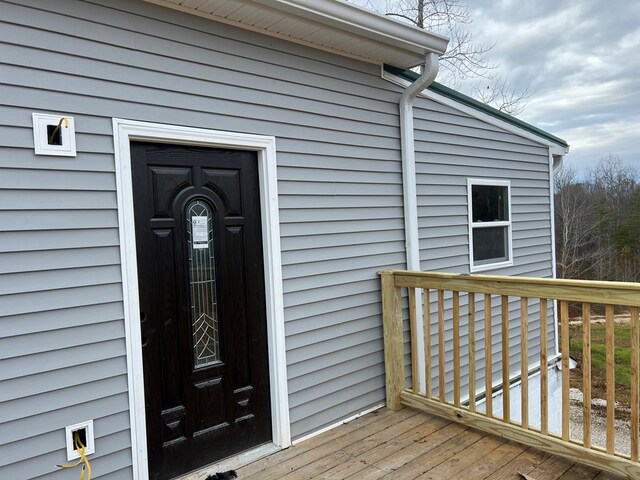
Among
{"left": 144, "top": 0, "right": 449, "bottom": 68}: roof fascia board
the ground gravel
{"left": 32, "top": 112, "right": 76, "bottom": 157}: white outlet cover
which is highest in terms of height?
{"left": 144, "top": 0, "right": 449, "bottom": 68}: roof fascia board

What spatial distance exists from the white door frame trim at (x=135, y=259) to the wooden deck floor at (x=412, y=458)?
269 mm

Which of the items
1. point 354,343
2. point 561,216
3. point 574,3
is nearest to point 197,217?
point 354,343

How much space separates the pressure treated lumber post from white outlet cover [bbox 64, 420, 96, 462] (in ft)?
6.65

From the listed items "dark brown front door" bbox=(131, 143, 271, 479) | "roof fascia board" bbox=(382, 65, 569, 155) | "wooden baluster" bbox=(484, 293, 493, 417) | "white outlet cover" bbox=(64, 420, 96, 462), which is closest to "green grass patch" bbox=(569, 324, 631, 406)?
"roof fascia board" bbox=(382, 65, 569, 155)

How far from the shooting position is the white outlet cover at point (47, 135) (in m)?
1.88

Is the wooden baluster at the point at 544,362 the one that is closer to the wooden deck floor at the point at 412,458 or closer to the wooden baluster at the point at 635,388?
the wooden deck floor at the point at 412,458

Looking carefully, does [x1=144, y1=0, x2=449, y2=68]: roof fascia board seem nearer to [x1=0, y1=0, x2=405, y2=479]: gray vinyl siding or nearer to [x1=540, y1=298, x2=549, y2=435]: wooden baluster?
[x1=0, y1=0, x2=405, y2=479]: gray vinyl siding

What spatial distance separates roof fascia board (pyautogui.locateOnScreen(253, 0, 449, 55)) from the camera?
242 centimetres

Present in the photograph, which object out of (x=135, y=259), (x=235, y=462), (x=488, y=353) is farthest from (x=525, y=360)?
(x=135, y=259)

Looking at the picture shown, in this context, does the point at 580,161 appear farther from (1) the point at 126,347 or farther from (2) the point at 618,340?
(1) the point at 126,347

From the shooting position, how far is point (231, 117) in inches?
99.3

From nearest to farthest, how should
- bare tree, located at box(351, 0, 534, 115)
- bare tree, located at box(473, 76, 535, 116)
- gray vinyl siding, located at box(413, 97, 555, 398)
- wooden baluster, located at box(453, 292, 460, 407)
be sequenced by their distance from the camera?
wooden baluster, located at box(453, 292, 460, 407) → gray vinyl siding, located at box(413, 97, 555, 398) → bare tree, located at box(351, 0, 534, 115) → bare tree, located at box(473, 76, 535, 116)

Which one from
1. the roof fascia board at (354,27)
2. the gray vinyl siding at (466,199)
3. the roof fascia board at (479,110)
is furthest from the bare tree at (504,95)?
the roof fascia board at (354,27)

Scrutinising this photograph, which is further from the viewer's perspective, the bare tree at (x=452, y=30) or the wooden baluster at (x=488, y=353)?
the bare tree at (x=452, y=30)
